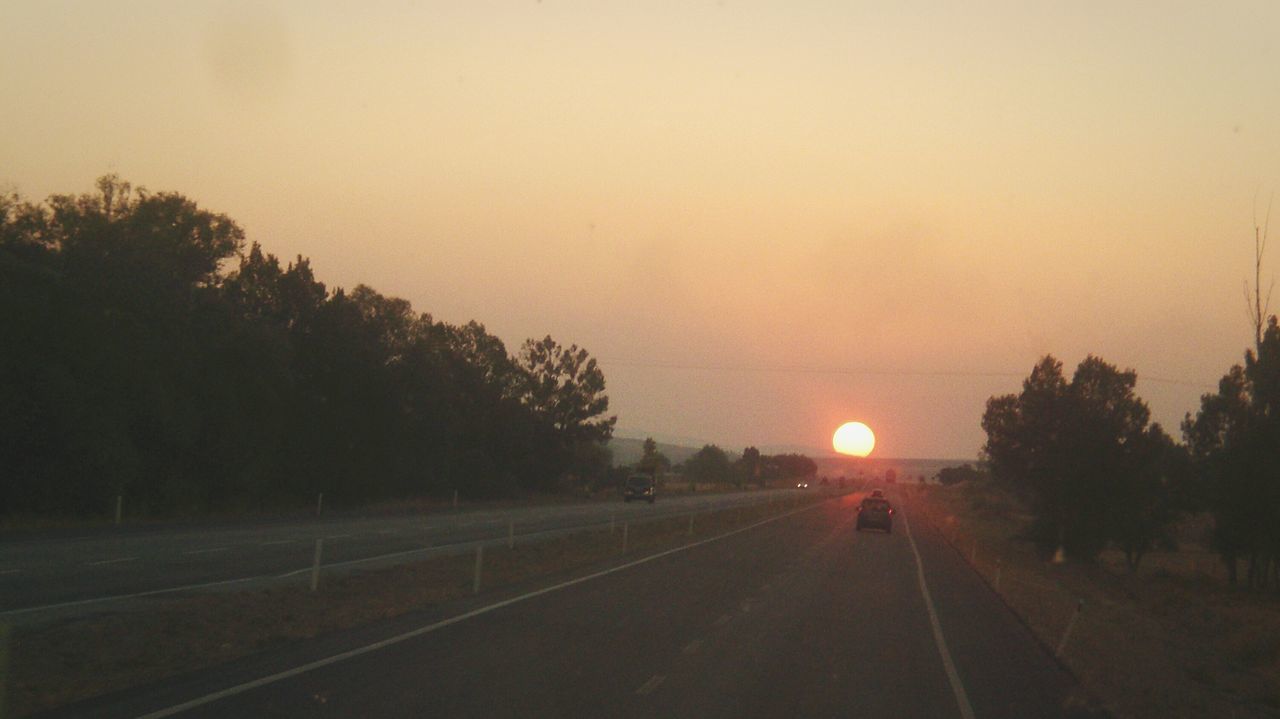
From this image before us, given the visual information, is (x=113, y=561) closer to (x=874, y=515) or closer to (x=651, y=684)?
(x=651, y=684)

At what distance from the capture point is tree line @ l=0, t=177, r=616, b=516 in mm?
37750

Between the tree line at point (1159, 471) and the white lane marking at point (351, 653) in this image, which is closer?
the white lane marking at point (351, 653)

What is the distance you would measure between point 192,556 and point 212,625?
1197cm

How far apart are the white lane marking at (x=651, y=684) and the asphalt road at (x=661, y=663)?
0.03 meters

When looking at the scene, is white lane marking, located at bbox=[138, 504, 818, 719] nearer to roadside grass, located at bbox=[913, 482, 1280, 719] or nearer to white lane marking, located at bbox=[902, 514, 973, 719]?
white lane marking, located at bbox=[902, 514, 973, 719]

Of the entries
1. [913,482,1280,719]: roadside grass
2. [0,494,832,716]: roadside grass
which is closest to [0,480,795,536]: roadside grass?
[0,494,832,716]: roadside grass

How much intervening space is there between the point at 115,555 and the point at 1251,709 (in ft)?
71.9

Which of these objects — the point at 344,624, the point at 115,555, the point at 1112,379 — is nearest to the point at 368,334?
the point at 115,555

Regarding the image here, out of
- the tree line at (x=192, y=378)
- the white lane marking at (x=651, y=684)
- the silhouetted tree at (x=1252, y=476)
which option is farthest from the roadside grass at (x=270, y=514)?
the silhouetted tree at (x=1252, y=476)

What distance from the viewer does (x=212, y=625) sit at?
14875 mm

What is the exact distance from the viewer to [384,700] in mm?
10180

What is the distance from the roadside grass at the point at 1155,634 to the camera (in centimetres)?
1368

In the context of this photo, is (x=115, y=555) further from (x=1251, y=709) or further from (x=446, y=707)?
(x=1251, y=709)

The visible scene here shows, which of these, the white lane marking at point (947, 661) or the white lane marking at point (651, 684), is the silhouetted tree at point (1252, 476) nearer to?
the white lane marking at point (947, 661)
